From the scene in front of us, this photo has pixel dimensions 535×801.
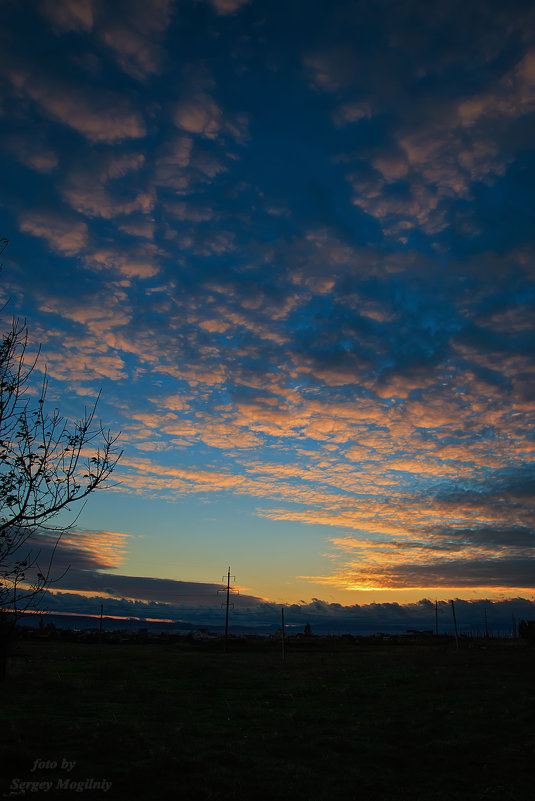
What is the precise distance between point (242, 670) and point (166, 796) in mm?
40267

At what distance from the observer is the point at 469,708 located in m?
25.0

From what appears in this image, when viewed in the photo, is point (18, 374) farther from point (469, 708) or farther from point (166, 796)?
→ point (469, 708)

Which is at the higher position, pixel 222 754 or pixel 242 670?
pixel 222 754

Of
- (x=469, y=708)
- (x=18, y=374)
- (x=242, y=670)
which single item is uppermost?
(x=18, y=374)

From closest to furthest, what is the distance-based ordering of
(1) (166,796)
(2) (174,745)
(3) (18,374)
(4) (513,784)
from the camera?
(3) (18,374) < (1) (166,796) < (4) (513,784) < (2) (174,745)

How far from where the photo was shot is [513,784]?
44.7ft

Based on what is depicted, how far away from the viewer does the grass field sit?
43.5 feet

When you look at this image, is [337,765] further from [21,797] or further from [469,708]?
[469,708]

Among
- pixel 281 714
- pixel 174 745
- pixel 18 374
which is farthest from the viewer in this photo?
pixel 281 714

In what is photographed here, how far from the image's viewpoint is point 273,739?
19.2m

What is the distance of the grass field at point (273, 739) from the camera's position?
13.2m

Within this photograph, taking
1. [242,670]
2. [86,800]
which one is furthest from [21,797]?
[242,670]

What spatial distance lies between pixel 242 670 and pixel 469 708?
2898 cm

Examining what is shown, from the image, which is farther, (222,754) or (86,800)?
(222,754)
